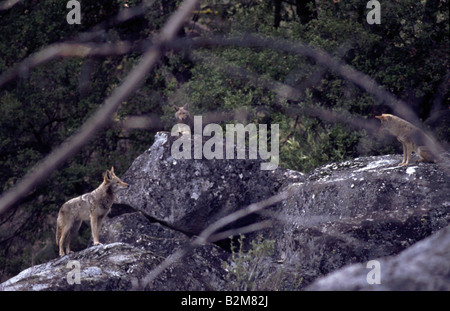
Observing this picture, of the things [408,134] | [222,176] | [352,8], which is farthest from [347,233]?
[352,8]

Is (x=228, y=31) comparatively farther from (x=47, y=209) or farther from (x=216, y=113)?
(x=47, y=209)

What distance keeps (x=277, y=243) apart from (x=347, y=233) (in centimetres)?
159

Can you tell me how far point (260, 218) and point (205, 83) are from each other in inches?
203

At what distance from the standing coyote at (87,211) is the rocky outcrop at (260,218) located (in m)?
0.39

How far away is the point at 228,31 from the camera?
16.4 m

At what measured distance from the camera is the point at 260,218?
10.7 metres

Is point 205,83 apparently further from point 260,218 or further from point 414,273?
point 414,273

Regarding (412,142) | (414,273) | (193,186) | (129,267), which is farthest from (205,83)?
(414,273)

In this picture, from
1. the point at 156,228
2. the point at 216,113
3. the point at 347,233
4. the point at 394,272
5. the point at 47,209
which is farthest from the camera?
the point at 47,209

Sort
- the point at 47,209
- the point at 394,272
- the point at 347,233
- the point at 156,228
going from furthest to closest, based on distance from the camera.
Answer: the point at 47,209, the point at 156,228, the point at 347,233, the point at 394,272

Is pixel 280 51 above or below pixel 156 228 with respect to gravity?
above

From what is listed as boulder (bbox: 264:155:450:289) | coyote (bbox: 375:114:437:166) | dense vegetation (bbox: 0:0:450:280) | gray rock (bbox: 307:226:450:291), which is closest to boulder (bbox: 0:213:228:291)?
boulder (bbox: 264:155:450:289)

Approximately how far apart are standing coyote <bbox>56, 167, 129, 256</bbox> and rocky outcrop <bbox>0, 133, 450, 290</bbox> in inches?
15.5

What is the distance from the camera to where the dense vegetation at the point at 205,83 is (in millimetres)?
14219
